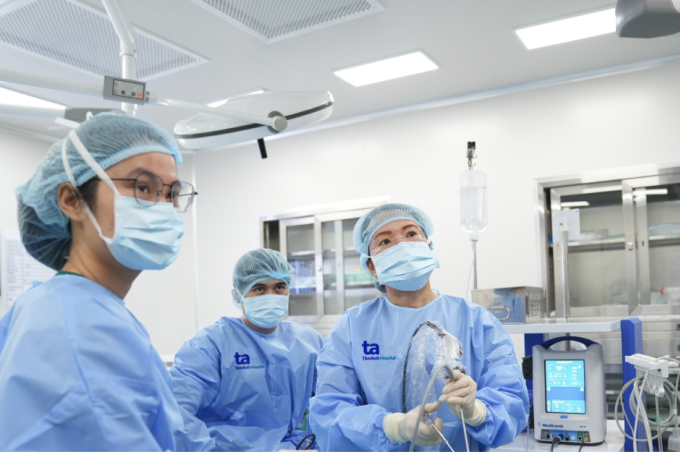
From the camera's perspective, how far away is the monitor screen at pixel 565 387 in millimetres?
2332

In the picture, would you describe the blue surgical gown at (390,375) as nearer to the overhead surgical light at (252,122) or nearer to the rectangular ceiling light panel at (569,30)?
the overhead surgical light at (252,122)

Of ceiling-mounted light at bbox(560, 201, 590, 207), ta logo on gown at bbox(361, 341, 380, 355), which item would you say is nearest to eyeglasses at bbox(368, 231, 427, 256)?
ta logo on gown at bbox(361, 341, 380, 355)

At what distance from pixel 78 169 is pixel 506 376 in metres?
1.22

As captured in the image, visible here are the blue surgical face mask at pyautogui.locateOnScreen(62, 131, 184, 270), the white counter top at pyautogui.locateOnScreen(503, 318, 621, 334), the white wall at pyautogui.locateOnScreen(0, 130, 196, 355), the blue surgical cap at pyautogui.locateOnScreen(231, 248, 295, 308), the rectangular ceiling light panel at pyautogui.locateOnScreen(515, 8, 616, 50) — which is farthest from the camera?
the white wall at pyautogui.locateOnScreen(0, 130, 196, 355)

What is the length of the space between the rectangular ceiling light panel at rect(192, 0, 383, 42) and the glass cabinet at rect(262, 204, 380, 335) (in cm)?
191

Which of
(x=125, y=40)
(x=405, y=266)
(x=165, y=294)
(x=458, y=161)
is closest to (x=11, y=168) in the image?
(x=165, y=294)

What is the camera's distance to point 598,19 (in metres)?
3.41

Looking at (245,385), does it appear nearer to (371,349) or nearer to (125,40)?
(371,349)

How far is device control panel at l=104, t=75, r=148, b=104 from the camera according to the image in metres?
1.43

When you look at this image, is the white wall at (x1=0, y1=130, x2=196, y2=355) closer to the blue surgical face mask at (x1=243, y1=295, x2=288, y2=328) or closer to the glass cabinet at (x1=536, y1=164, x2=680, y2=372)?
the blue surgical face mask at (x1=243, y1=295, x2=288, y2=328)

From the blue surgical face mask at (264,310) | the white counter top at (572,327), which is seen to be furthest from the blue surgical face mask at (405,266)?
the blue surgical face mask at (264,310)

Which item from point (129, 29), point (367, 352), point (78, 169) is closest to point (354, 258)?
point (367, 352)

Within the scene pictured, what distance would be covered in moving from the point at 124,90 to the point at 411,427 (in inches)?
42.5

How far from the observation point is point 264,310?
257 cm
